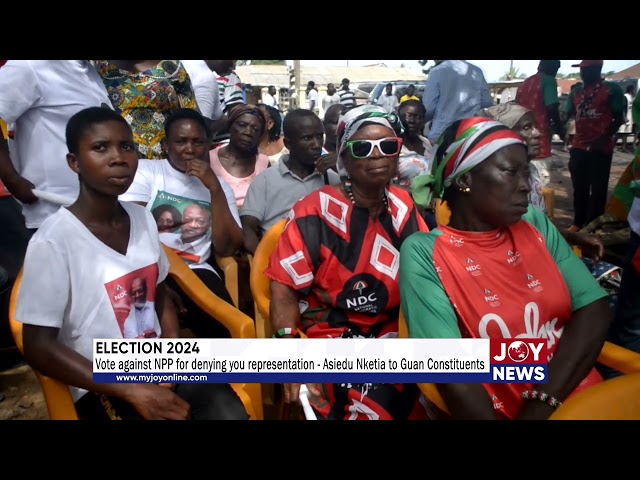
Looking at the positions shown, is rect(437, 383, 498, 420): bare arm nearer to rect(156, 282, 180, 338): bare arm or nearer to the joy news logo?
the joy news logo

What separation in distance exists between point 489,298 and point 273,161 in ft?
6.44

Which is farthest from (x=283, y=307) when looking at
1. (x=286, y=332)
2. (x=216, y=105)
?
(x=216, y=105)

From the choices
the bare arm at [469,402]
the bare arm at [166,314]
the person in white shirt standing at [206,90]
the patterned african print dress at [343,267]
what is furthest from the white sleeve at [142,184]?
the bare arm at [469,402]

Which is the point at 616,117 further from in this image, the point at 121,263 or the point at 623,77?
the point at 121,263

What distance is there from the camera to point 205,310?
92.0 inches

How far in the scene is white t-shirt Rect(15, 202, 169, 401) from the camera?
1.69m

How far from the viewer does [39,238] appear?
169cm

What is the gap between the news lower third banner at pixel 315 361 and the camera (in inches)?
70.8

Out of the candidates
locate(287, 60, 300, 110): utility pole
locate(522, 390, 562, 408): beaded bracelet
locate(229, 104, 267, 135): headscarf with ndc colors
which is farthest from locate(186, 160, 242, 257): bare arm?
locate(522, 390, 562, 408): beaded bracelet

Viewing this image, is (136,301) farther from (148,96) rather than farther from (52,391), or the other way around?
(148,96)

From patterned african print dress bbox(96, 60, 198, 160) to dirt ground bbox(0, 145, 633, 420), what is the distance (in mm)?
1353
